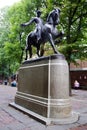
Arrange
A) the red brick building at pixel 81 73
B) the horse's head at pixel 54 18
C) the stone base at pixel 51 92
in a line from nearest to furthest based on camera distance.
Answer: the stone base at pixel 51 92, the horse's head at pixel 54 18, the red brick building at pixel 81 73

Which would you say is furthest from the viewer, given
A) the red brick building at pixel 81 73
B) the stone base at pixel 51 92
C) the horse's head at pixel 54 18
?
the red brick building at pixel 81 73

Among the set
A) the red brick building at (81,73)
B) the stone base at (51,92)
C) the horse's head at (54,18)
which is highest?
the horse's head at (54,18)

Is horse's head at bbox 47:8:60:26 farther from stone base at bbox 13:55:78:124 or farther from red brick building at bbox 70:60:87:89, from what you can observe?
red brick building at bbox 70:60:87:89

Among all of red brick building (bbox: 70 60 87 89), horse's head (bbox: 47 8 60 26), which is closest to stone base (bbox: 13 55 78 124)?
horse's head (bbox: 47 8 60 26)

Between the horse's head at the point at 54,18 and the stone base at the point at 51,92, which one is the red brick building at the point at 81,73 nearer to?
the horse's head at the point at 54,18

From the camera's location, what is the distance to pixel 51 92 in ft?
29.7

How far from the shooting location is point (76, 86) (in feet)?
102

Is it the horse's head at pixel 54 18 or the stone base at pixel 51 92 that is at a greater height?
the horse's head at pixel 54 18

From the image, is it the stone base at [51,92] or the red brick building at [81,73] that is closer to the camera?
the stone base at [51,92]

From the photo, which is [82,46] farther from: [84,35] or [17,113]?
[17,113]

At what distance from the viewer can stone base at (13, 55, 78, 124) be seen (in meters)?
8.82

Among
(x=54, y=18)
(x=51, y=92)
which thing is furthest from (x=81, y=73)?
(x=51, y=92)

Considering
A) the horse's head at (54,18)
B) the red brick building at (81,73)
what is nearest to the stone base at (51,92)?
the horse's head at (54,18)

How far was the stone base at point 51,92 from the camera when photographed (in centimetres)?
882
